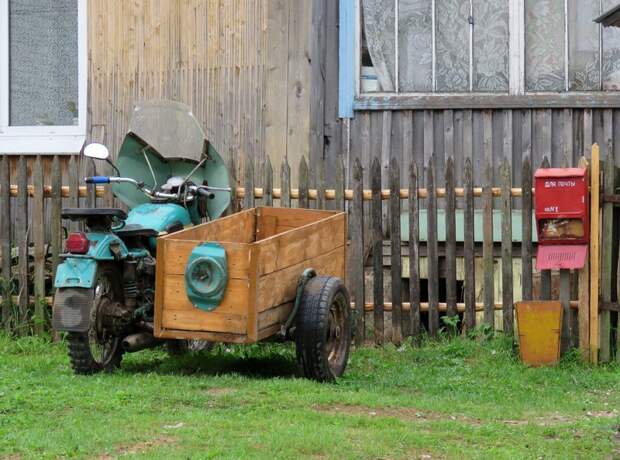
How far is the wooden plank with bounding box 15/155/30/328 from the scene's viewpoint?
385 inches

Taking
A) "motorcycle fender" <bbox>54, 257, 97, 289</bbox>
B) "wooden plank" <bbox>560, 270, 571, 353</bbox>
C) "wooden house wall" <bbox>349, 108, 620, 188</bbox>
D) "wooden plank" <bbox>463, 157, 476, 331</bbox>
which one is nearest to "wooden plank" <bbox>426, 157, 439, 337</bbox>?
"wooden plank" <bbox>463, 157, 476, 331</bbox>

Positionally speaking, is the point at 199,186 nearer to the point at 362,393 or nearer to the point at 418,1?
the point at 362,393

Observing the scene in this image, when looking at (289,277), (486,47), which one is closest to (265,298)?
(289,277)

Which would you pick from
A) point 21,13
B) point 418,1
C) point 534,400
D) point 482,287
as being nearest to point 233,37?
point 418,1

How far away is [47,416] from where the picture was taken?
6.26 metres

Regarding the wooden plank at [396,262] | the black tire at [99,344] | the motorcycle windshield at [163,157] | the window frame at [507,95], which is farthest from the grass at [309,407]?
the window frame at [507,95]

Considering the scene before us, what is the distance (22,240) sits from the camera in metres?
9.86

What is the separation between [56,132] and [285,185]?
2861mm

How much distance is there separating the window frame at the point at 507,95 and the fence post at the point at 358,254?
970mm

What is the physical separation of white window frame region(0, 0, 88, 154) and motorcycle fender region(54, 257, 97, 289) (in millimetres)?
3713

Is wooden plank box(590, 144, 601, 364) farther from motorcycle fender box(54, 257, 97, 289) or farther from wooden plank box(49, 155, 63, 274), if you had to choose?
Result: wooden plank box(49, 155, 63, 274)

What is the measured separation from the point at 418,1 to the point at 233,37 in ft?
5.48

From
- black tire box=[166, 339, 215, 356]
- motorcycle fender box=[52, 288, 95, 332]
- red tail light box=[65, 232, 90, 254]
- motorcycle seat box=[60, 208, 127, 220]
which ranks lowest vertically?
black tire box=[166, 339, 215, 356]

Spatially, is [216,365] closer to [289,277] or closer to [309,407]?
[289,277]
